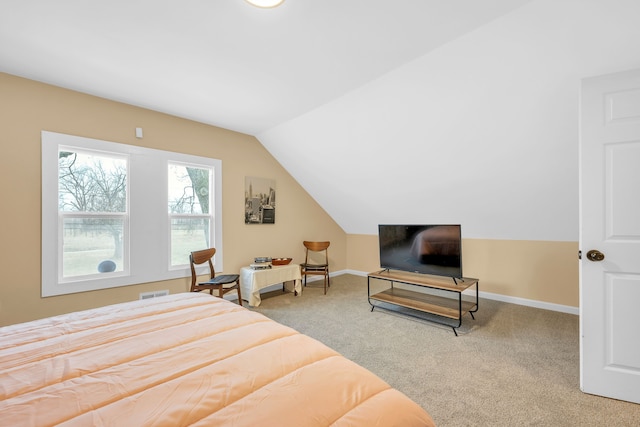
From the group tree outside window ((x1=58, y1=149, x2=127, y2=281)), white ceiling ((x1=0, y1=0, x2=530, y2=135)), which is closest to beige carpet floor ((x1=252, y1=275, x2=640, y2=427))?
tree outside window ((x1=58, y1=149, x2=127, y2=281))

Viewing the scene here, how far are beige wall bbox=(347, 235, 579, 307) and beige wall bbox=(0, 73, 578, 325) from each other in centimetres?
1

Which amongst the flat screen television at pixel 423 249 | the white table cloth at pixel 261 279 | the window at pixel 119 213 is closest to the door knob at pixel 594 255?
the flat screen television at pixel 423 249

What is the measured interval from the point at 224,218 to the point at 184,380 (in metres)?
3.27

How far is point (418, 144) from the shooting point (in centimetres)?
329

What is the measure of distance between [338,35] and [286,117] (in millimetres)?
1773

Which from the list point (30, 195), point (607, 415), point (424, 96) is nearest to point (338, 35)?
point (424, 96)

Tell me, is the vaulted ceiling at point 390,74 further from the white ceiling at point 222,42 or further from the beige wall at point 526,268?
the beige wall at point 526,268

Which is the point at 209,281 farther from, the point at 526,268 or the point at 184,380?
the point at 526,268

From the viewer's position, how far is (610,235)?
188 cm

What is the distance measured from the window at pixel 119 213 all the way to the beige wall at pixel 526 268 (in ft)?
12.8

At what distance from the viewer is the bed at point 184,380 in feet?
2.71

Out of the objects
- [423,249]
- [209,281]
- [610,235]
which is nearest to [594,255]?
[610,235]

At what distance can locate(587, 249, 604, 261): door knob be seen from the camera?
6.19 ft

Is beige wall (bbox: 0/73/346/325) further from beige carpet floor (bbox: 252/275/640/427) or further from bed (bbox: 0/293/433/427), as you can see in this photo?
bed (bbox: 0/293/433/427)
